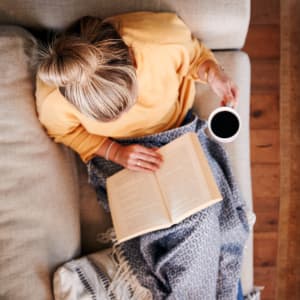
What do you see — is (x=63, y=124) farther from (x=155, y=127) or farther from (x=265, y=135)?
(x=265, y=135)

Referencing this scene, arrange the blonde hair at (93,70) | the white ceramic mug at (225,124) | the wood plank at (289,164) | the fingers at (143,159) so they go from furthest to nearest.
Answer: the wood plank at (289,164) < the fingers at (143,159) < the white ceramic mug at (225,124) < the blonde hair at (93,70)

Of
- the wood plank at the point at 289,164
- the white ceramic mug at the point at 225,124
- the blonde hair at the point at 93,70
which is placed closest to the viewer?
the blonde hair at the point at 93,70

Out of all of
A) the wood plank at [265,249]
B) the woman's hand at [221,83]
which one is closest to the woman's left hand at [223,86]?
the woman's hand at [221,83]

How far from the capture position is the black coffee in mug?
2.87 ft

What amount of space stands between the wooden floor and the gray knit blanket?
393mm

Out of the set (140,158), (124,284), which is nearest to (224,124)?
(140,158)

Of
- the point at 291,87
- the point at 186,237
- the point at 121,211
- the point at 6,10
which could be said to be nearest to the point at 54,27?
the point at 6,10

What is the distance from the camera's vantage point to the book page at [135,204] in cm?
94

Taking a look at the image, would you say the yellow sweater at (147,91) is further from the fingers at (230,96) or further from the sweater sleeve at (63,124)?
the fingers at (230,96)

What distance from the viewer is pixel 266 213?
147 centimetres

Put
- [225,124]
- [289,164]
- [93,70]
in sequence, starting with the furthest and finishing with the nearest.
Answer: [289,164]
[225,124]
[93,70]

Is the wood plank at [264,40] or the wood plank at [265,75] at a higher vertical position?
the wood plank at [264,40]

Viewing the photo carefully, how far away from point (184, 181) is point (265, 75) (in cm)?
70

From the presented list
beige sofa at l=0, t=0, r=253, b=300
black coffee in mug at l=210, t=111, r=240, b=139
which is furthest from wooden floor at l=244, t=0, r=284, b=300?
black coffee in mug at l=210, t=111, r=240, b=139
